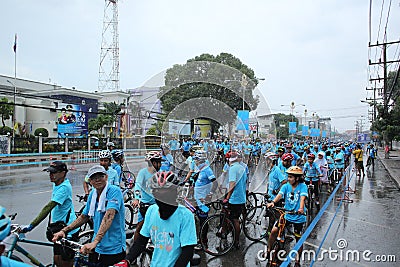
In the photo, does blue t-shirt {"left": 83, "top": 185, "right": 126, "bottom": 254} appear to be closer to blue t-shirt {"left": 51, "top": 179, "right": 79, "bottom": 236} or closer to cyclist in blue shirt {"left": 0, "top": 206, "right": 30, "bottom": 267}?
blue t-shirt {"left": 51, "top": 179, "right": 79, "bottom": 236}

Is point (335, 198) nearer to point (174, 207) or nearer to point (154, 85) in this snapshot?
point (154, 85)

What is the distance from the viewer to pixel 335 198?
10.8m

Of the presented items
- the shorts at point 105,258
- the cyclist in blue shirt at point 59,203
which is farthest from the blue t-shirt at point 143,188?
the shorts at point 105,258

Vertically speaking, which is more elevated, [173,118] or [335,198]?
[173,118]

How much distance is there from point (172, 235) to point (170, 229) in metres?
0.05

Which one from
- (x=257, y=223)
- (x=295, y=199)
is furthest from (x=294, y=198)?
(x=257, y=223)

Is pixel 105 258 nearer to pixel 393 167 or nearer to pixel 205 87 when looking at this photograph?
pixel 205 87

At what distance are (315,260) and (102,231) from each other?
12.5 feet

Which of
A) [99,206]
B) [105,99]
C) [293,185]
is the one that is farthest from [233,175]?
[105,99]

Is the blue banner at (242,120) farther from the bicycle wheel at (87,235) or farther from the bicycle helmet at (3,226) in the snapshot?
the bicycle helmet at (3,226)

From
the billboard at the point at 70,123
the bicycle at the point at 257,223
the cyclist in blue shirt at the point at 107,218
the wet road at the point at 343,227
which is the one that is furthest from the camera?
the billboard at the point at 70,123

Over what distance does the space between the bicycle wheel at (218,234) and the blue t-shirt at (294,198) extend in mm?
1158

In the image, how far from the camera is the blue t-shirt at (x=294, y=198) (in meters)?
4.85

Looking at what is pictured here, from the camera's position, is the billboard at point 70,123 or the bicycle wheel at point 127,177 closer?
the bicycle wheel at point 127,177
